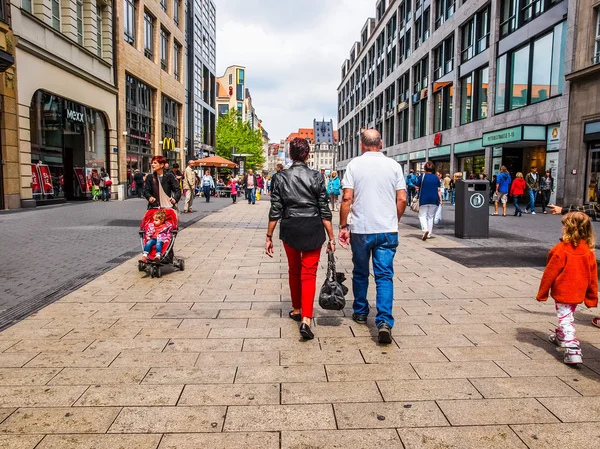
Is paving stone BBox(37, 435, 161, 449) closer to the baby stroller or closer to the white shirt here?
the white shirt

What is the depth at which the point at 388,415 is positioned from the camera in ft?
9.45

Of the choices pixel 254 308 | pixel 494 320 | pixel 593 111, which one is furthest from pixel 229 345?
pixel 593 111

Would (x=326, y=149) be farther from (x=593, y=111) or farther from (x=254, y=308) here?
(x=254, y=308)

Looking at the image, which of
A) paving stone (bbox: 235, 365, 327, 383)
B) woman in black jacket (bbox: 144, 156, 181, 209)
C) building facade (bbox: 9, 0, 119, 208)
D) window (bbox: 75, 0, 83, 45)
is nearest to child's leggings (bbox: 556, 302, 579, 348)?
paving stone (bbox: 235, 365, 327, 383)

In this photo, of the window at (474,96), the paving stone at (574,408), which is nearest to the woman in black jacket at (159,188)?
the paving stone at (574,408)

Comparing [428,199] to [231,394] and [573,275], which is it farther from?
[231,394]

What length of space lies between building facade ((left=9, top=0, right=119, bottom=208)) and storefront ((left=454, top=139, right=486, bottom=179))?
19757mm

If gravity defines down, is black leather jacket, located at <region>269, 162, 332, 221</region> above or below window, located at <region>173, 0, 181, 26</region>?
below

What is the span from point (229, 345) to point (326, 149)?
181 metres

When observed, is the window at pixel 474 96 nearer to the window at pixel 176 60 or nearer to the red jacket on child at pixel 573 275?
the window at pixel 176 60

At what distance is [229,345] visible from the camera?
411cm

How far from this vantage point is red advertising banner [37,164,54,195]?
19.3 m

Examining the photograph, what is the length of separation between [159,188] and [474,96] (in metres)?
25.4

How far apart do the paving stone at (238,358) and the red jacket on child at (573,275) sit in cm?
217
